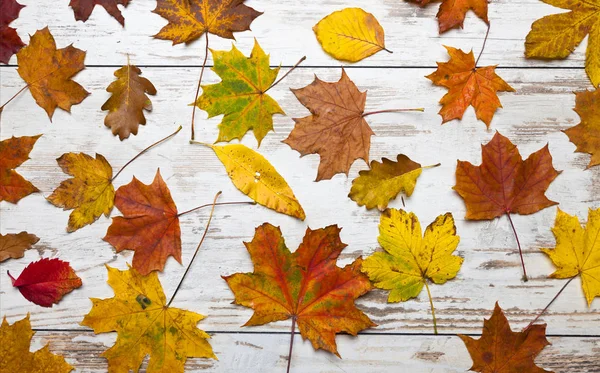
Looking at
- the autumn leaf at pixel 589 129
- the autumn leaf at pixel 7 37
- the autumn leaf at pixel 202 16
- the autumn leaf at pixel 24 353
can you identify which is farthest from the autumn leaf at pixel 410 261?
the autumn leaf at pixel 7 37

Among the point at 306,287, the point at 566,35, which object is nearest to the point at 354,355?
the point at 306,287

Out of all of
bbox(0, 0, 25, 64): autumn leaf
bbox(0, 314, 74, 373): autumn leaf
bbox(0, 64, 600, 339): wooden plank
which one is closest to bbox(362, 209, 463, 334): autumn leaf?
bbox(0, 64, 600, 339): wooden plank

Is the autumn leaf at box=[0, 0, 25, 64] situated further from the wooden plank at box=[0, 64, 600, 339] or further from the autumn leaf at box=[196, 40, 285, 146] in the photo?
the autumn leaf at box=[196, 40, 285, 146]

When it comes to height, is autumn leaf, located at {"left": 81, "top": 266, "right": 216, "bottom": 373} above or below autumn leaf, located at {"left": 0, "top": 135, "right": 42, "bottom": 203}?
below

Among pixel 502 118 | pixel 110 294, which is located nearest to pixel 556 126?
pixel 502 118

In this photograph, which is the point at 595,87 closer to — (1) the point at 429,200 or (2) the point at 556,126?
(2) the point at 556,126
